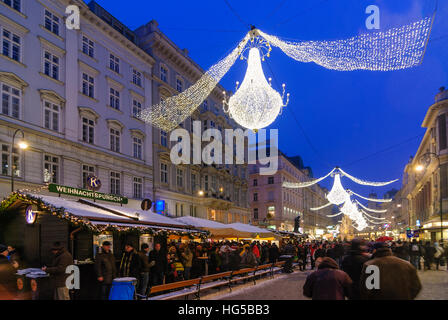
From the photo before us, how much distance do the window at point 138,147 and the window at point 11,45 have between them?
12.0m

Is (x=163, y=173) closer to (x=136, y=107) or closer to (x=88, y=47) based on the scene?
(x=136, y=107)

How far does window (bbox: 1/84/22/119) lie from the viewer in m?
21.1

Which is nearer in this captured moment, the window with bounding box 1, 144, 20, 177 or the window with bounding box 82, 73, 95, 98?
the window with bounding box 1, 144, 20, 177

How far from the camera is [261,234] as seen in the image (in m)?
23.5

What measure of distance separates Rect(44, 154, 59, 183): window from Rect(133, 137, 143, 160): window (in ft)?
28.2

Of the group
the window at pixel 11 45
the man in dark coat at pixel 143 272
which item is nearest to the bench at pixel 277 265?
the man in dark coat at pixel 143 272

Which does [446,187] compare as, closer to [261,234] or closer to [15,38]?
[261,234]

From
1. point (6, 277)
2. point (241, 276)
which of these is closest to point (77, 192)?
point (6, 277)

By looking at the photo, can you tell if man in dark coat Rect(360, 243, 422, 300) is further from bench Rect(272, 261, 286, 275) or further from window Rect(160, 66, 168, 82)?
window Rect(160, 66, 168, 82)

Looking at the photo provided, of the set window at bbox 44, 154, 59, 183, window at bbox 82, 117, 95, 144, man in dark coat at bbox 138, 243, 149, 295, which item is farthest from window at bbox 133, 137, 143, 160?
man in dark coat at bbox 138, 243, 149, 295

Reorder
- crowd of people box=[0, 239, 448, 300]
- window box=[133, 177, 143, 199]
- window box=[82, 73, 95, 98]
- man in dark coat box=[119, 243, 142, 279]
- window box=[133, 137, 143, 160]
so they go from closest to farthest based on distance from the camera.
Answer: crowd of people box=[0, 239, 448, 300] → man in dark coat box=[119, 243, 142, 279] → window box=[82, 73, 95, 98] → window box=[133, 177, 143, 199] → window box=[133, 137, 143, 160]

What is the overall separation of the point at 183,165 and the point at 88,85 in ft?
44.9
